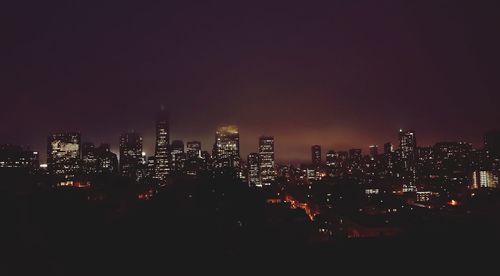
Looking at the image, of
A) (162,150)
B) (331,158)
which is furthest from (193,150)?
(331,158)

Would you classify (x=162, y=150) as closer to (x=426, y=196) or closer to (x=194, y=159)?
(x=194, y=159)

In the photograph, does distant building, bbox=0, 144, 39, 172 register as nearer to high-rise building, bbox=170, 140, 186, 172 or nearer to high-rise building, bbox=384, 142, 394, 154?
high-rise building, bbox=170, 140, 186, 172

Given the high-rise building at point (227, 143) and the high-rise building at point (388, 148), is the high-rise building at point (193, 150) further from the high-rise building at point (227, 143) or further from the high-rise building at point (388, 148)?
the high-rise building at point (388, 148)

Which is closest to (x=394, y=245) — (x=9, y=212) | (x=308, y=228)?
(x=9, y=212)

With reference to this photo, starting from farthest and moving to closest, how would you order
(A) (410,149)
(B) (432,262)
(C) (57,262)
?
(A) (410,149), (C) (57,262), (B) (432,262)

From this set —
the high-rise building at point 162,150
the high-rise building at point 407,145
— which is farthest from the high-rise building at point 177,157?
the high-rise building at point 407,145

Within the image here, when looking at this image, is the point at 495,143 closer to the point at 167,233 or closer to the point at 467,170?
the point at 467,170
